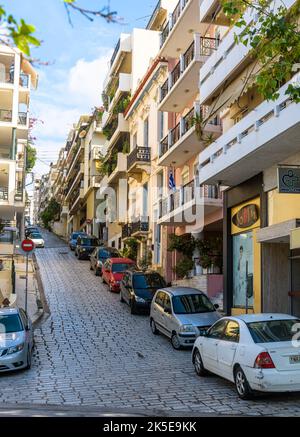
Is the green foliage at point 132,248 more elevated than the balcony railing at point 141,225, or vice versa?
the balcony railing at point 141,225

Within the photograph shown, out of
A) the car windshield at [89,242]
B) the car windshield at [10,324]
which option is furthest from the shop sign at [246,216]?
the car windshield at [89,242]

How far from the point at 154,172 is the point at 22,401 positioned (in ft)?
79.3

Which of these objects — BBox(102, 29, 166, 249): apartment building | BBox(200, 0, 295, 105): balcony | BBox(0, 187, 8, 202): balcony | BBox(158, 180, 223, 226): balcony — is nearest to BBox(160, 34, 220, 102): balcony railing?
BBox(200, 0, 295, 105): balcony

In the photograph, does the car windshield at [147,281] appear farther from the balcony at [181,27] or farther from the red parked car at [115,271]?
the balcony at [181,27]

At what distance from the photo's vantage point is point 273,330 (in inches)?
397

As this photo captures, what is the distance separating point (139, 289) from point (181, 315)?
22.7ft

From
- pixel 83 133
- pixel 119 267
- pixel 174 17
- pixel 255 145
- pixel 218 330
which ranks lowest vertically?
pixel 218 330

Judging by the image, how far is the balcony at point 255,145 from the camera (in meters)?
13.8

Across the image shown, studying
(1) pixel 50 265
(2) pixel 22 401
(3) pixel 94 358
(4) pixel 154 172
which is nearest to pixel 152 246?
(4) pixel 154 172

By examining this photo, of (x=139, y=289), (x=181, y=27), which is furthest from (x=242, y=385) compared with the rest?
(x=181, y=27)

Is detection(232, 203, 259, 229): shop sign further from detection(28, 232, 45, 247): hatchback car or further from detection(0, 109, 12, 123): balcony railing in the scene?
detection(28, 232, 45, 247): hatchback car

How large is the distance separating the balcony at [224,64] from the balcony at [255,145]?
6.41ft

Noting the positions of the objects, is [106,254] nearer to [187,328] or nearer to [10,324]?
[187,328]

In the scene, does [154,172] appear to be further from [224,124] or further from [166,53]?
[224,124]
